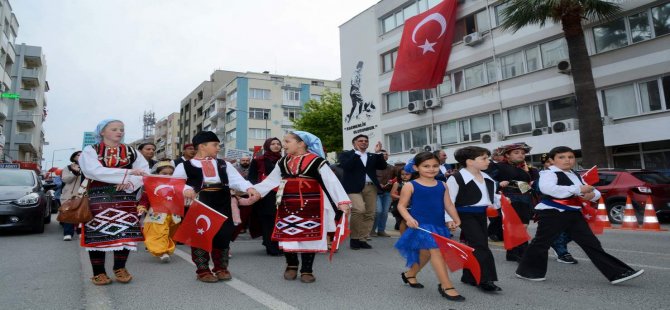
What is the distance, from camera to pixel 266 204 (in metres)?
6.87

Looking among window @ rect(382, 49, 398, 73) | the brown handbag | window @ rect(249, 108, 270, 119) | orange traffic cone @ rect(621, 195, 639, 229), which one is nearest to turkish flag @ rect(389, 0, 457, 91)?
window @ rect(382, 49, 398, 73)

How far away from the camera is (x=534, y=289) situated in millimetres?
4391

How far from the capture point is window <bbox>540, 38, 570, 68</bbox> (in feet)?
64.7

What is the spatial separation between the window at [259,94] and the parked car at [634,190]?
50.2 m

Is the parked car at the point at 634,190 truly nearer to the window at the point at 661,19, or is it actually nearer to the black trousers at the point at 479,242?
the window at the point at 661,19

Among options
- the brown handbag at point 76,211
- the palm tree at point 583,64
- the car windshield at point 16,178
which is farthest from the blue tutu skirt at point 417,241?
the palm tree at point 583,64

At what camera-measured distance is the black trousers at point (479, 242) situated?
4.23 m

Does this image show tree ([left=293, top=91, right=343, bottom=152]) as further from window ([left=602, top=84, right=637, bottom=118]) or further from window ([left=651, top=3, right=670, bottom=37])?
window ([left=651, top=3, right=670, bottom=37])

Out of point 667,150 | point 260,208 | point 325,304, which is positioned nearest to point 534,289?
point 325,304

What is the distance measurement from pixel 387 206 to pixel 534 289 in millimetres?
5156

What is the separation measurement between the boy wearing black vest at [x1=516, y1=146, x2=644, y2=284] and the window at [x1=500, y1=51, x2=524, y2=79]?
1856cm

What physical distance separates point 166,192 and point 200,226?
0.53 m

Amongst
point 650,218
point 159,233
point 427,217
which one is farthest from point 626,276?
point 650,218

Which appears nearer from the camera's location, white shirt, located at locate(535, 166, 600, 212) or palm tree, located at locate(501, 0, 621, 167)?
white shirt, located at locate(535, 166, 600, 212)
